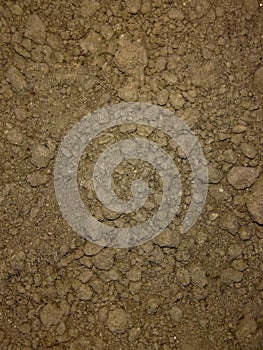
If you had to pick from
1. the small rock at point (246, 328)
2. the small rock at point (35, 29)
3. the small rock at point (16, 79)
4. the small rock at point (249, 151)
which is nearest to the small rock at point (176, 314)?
the small rock at point (246, 328)

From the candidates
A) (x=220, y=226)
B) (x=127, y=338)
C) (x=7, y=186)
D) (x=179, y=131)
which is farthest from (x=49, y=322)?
(x=179, y=131)

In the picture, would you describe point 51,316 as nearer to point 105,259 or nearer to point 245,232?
point 105,259

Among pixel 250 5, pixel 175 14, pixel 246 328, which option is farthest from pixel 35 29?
pixel 246 328

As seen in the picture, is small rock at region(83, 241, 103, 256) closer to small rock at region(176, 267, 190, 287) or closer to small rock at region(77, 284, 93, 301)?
small rock at region(77, 284, 93, 301)

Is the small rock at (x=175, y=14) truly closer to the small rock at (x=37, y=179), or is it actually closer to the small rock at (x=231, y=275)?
the small rock at (x=37, y=179)

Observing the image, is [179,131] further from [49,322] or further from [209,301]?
[49,322]

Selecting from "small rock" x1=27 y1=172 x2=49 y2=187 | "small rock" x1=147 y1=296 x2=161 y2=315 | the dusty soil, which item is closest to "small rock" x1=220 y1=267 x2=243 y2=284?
the dusty soil

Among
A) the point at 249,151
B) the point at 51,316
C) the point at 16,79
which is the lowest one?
the point at 51,316
